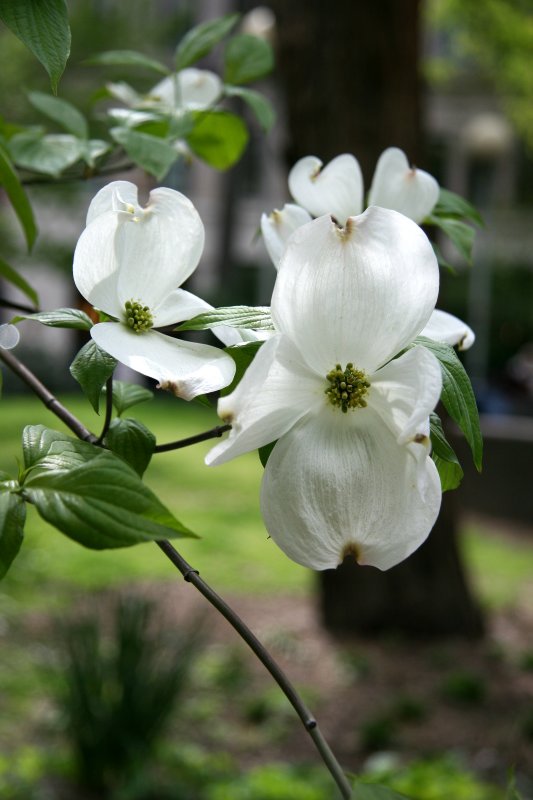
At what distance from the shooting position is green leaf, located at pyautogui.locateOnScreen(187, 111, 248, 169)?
850mm

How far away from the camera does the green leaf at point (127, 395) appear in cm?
53

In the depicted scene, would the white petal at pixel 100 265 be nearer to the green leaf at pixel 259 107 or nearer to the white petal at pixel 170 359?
the white petal at pixel 170 359

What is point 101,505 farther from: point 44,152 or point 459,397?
point 44,152

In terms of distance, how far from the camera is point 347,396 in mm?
385

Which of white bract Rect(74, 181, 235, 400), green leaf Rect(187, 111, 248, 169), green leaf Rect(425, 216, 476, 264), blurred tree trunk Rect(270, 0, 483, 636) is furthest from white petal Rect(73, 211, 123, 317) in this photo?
blurred tree trunk Rect(270, 0, 483, 636)

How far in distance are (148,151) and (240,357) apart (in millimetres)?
335

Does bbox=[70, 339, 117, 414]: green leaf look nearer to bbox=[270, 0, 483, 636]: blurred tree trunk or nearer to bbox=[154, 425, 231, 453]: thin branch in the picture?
bbox=[154, 425, 231, 453]: thin branch

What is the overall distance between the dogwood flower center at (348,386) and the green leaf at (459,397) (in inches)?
1.4

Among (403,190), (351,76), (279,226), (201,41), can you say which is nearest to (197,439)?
(279,226)

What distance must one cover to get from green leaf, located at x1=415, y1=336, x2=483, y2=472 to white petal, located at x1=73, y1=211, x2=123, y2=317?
134 mm

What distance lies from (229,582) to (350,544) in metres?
3.85

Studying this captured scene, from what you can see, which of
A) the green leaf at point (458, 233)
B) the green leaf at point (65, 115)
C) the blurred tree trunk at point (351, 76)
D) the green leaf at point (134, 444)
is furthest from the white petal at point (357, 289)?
the blurred tree trunk at point (351, 76)

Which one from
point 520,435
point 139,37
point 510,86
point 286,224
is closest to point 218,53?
point 139,37

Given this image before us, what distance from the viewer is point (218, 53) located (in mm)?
13797
